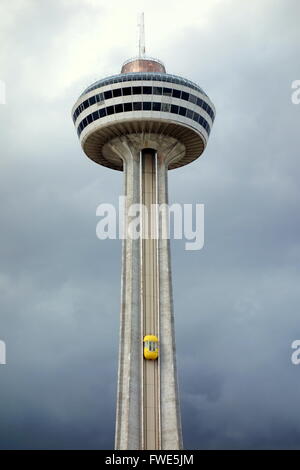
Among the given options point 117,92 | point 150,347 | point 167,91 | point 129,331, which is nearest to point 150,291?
point 129,331

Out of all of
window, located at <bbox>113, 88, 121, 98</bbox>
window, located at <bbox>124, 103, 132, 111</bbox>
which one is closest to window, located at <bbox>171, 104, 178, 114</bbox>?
window, located at <bbox>124, 103, 132, 111</bbox>

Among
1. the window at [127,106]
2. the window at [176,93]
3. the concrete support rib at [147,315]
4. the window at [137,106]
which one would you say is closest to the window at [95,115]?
the window at [127,106]

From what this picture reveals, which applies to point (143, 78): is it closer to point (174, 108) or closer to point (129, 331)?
point (174, 108)

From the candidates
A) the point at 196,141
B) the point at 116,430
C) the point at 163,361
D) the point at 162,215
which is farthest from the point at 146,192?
the point at 116,430

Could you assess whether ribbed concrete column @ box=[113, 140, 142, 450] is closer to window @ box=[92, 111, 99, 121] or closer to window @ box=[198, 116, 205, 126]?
window @ box=[92, 111, 99, 121]

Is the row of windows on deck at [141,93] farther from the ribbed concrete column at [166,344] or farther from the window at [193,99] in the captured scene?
the ribbed concrete column at [166,344]
